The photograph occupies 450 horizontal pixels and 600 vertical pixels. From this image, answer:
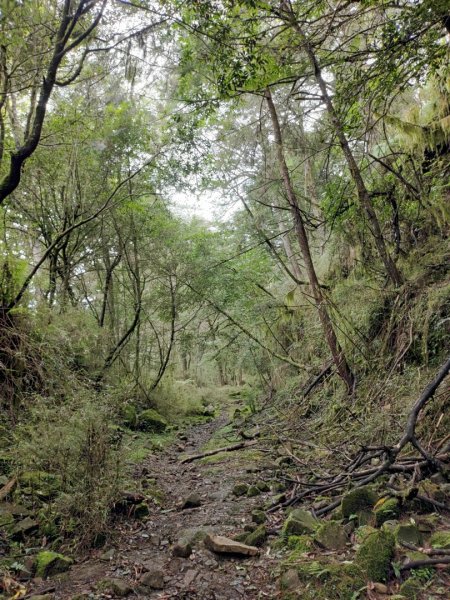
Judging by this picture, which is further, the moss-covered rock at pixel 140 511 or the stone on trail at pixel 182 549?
the moss-covered rock at pixel 140 511

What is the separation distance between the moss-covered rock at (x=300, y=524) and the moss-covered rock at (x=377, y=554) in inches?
28.8

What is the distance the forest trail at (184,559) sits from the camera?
2.67m

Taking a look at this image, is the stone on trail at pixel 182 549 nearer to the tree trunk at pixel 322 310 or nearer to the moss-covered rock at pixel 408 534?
the moss-covered rock at pixel 408 534

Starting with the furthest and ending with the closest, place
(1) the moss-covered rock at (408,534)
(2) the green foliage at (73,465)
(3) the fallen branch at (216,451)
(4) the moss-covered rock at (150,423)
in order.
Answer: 1. (4) the moss-covered rock at (150,423)
2. (3) the fallen branch at (216,451)
3. (2) the green foliage at (73,465)
4. (1) the moss-covered rock at (408,534)

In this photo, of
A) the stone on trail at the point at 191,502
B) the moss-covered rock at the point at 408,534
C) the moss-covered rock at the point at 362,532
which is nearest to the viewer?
the moss-covered rock at the point at 408,534

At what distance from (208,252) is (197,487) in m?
7.61

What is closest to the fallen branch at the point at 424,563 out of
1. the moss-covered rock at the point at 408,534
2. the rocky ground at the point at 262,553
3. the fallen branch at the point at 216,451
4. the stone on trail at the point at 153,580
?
the rocky ground at the point at 262,553

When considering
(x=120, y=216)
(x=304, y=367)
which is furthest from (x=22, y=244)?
(x=304, y=367)

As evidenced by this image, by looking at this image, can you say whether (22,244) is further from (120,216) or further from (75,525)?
(75,525)

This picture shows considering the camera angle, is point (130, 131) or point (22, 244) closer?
point (22, 244)

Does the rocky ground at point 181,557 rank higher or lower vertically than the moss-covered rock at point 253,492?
higher

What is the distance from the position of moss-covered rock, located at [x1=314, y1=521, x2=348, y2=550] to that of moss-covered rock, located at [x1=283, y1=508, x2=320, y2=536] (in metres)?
0.22

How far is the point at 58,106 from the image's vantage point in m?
7.59

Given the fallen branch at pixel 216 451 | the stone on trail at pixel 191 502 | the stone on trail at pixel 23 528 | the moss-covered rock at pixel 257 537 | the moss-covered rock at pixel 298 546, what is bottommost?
the fallen branch at pixel 216 451
